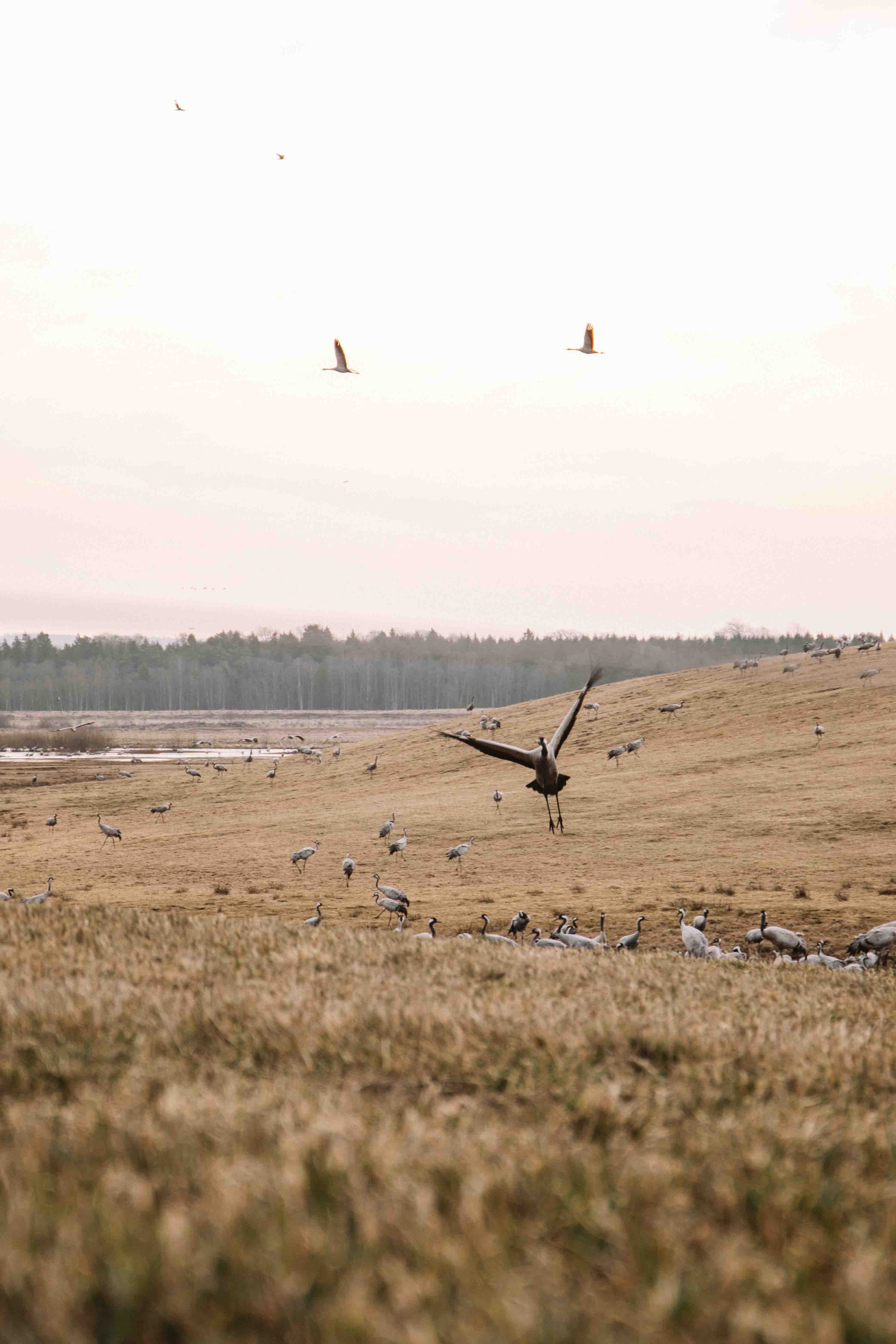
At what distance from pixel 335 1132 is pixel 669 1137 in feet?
5.55

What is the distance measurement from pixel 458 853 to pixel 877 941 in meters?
19.6

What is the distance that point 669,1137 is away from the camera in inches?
194

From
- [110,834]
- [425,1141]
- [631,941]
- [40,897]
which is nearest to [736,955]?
[631,941]

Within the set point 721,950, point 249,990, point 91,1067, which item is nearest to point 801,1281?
point 91,1067

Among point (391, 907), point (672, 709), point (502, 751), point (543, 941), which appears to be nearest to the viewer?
point (543, 941)

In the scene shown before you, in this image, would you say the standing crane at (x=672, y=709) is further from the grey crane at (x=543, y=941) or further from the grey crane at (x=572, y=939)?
the grey crane at (x=543, y=941)

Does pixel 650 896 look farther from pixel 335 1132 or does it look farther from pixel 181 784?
pixel 181 784

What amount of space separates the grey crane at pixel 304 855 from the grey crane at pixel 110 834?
11.6 meters

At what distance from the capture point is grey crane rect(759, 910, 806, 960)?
21266 millimetres

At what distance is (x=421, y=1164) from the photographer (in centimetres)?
406

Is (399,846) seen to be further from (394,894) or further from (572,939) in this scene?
(572,939)

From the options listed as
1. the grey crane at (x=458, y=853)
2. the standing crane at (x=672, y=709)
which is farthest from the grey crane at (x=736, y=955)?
the standing crane at (x=672, y=709)

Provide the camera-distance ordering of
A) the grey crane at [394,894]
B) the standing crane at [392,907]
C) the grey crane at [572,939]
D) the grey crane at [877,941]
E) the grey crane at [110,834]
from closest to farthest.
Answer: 1. the grey crane at [572,939]
2. the grey crane at [877,941]
3. the standing crane at [392,907]
4. the grey crane at [394,894]
5. the grey crane at [110,834]

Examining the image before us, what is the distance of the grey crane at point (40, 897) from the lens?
37.6 feet
